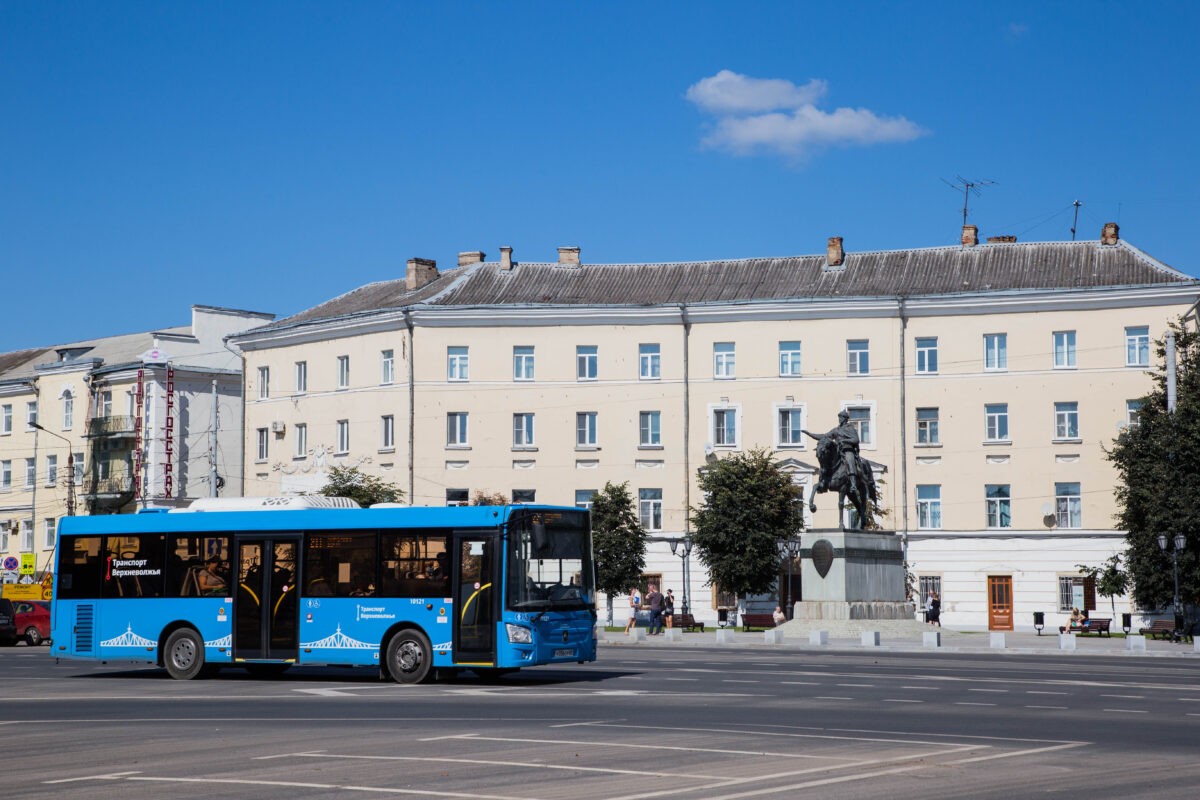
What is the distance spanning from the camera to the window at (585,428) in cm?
6950

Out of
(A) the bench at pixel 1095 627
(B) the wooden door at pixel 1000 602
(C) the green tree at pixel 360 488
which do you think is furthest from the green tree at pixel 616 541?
(A) the bench at pixel 1095 627

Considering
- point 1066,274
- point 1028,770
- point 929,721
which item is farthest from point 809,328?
point 1028,770

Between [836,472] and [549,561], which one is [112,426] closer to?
[836,472]

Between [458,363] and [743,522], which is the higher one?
[458,363]

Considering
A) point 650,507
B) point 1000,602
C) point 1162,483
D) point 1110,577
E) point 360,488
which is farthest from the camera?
point 650,507

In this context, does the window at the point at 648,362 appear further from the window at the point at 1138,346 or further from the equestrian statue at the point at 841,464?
the equestrian statue at the point at 841,464

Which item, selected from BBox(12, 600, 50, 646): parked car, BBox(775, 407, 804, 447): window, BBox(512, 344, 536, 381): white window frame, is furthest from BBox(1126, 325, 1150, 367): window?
BBox(12, 600, 50, 646): parked car

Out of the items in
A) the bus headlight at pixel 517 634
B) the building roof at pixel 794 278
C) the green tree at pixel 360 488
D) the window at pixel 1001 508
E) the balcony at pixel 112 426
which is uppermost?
the building roof at pixel 794 278

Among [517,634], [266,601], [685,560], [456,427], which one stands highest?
[456,427]

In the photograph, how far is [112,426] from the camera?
82.3m

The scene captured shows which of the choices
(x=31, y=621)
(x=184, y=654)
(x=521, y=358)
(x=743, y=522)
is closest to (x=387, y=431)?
(x=521, y=358)

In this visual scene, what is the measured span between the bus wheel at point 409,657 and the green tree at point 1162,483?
3521 centimetres

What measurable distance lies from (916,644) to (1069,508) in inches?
880

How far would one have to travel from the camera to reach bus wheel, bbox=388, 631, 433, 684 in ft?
87.6
